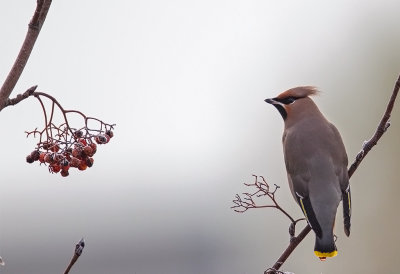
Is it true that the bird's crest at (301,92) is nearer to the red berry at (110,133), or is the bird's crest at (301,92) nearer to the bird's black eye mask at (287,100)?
the bird's black eye mask at (287,100)

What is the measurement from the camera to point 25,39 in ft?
8.36

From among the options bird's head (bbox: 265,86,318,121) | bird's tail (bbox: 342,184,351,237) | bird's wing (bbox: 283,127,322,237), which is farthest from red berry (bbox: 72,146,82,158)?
bird's head (bbox: 265,86,318,121)

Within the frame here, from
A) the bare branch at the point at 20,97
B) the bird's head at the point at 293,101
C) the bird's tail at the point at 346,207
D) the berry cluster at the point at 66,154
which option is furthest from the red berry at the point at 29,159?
the bird's head at the point at 293,101

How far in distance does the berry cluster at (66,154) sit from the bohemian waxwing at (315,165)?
134cm

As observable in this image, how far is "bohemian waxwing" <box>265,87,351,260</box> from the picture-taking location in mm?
4473

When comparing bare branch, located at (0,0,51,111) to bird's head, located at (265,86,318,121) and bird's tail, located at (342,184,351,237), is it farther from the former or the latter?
bird's head, located at (265,86,318,121)

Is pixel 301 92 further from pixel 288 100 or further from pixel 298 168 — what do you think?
pixel 298 168

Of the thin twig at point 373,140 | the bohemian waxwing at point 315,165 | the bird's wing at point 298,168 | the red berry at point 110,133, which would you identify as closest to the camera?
the thin twig at point 373,140

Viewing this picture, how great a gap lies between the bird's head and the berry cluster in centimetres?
193

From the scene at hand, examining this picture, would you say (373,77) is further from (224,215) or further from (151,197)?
(151,197)

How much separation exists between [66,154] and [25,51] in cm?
75

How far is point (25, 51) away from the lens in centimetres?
253

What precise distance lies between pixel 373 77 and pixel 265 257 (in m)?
2.85

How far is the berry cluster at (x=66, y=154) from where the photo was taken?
126 inches
